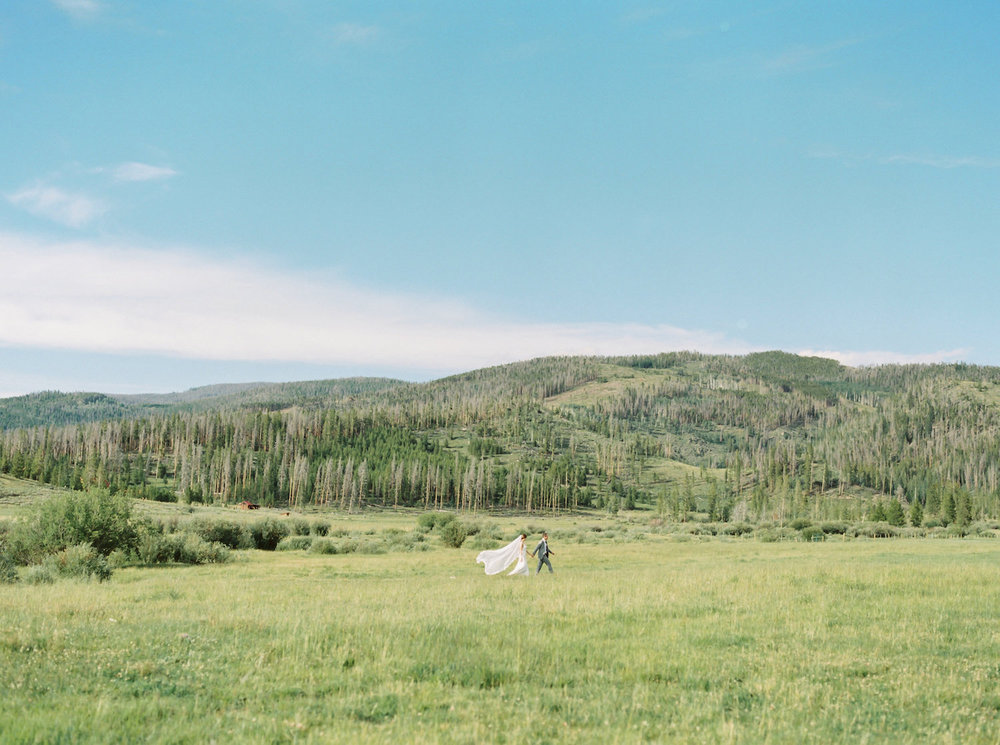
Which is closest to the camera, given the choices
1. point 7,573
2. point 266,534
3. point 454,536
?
point 7,573

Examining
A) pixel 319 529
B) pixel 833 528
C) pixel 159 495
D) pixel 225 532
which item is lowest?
pixel 159 495

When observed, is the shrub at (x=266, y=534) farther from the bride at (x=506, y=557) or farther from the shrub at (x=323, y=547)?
the bride at (x=506, y=557)

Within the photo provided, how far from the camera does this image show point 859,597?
18.8m

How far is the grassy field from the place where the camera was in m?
8.05

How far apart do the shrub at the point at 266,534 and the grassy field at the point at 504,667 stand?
2761cm

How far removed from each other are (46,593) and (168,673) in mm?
11894

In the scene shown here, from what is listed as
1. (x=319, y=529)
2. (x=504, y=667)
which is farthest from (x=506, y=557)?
(x=319, y=529)

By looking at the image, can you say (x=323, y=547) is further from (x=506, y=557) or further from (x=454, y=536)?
(x=506, y=557)

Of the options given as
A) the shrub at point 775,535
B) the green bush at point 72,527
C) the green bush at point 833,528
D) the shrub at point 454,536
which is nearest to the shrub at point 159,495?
the shrub at point 454,536

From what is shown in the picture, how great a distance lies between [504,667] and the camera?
35.1 feet

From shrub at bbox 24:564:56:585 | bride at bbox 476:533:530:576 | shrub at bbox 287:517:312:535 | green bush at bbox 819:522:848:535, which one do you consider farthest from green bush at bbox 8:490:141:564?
green bush at bbox 819:522:848:535

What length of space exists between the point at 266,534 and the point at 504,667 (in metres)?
40.1

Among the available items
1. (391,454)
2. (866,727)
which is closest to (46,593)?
(866,727)

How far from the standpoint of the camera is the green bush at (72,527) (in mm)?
30875
